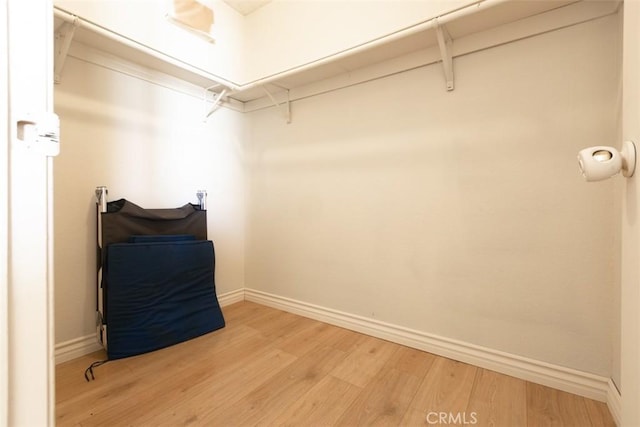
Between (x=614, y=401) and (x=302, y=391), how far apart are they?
138 centimetres

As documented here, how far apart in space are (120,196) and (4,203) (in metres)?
1.69

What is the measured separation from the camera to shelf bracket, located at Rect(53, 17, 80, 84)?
1469mm

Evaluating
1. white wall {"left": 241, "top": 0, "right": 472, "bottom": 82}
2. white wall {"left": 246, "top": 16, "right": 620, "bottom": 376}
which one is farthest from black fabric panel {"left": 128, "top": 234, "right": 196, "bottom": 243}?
white wall {"left": 241, "top": 0, "right": 472, "bottom": 82}

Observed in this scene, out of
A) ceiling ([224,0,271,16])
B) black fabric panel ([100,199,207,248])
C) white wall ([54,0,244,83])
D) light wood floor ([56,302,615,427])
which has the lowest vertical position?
light wood floor ([56,302,615,427])

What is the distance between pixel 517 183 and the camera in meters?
1.49

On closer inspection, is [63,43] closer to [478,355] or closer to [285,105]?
[285,105]

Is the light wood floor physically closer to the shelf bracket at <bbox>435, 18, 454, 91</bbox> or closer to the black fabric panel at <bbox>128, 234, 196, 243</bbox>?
the black fabric panel at <bbox>128, 234, 196, 243</bbox>

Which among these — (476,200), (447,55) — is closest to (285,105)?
(447,55)

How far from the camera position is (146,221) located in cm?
191

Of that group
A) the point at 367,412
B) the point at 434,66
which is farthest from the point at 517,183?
the point at 367,412

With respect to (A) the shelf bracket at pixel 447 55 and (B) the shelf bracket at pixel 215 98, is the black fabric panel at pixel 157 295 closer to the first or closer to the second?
(B) the shelf bracket at pixel 215 98

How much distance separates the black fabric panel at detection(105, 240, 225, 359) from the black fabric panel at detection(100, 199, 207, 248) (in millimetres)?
114

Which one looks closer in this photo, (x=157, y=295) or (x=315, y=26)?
(x=157, y=295)

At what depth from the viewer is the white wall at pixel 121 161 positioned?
64.9 inches
